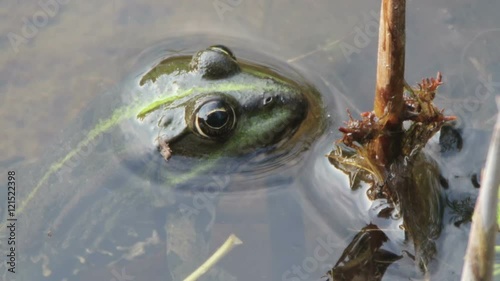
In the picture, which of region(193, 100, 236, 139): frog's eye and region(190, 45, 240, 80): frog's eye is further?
region(190, 45, 240, 80): frog's eye

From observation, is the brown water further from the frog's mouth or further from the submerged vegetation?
the frog's mouth

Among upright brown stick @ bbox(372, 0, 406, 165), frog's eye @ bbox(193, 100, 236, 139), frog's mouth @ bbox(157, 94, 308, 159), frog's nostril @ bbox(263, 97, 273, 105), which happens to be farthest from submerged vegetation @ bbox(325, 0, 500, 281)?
A: frog's eye @ bbox(193, 100, 236, 139)

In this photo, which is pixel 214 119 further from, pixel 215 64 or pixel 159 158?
pixel 159 158

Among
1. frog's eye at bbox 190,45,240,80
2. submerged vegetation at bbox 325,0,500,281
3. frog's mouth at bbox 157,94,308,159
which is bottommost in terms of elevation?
submerged vegetation at bbox 325,0,500,281

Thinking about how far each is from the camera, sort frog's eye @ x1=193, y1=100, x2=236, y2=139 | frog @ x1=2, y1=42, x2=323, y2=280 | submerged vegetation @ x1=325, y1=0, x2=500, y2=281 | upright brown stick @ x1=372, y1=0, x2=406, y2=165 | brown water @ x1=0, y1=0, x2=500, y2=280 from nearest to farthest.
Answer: upright brown stick @ x1=372, y1=0, x2=406, y2=165, submerged vegetation @ x1=325, y1=0, x2=500, y2=281, brown water @ x1=0, y1=0, x2=500, y2=280, frog's eye @ x1=193, y1=100, x2=236, y2=139, frog @ x1=2, y1=42, x2=323, y2=280

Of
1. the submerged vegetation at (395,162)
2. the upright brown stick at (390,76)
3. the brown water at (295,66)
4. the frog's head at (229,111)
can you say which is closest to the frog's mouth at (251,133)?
the frog's head at (229,111)

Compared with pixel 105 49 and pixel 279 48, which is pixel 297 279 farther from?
pixel 105 49

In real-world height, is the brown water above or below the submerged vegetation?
above

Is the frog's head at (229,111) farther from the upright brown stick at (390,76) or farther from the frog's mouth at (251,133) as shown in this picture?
the upright brown stick at (390,76)
